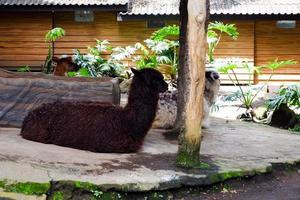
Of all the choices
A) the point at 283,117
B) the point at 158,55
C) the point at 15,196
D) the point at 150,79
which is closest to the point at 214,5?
the point at 158,55

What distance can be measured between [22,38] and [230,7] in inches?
318

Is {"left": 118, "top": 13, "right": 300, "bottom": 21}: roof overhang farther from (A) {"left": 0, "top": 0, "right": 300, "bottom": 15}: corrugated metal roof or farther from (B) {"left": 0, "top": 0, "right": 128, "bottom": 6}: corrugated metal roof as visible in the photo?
(B) {"left": 0, "top": 0, "right": 128, "bottom": 6}: corrugated metal roof

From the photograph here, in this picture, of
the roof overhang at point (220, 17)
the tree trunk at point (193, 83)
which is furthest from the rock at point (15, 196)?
the roof overhang at point (220, 17)

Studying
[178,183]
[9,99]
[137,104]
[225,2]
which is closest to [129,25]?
[225,2]

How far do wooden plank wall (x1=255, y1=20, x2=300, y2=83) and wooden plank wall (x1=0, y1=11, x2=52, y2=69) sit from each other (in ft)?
27.1

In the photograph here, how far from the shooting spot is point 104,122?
685 cm

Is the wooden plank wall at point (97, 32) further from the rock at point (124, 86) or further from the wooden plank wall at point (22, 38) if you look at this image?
the rock at point (124, 86)

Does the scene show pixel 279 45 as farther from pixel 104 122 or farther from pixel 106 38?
pixel 104 122

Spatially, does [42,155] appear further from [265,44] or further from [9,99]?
[265,44]

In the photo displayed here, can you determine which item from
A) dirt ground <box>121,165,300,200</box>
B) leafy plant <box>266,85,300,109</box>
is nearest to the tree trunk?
dirt ground <box>121,165,300,200</box>

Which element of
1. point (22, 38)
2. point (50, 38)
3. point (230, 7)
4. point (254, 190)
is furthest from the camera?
point (22, 38)

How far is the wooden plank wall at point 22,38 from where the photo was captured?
2030 cm

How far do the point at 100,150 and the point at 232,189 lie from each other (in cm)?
176

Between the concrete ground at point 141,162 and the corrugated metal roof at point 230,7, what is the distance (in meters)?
11.1
